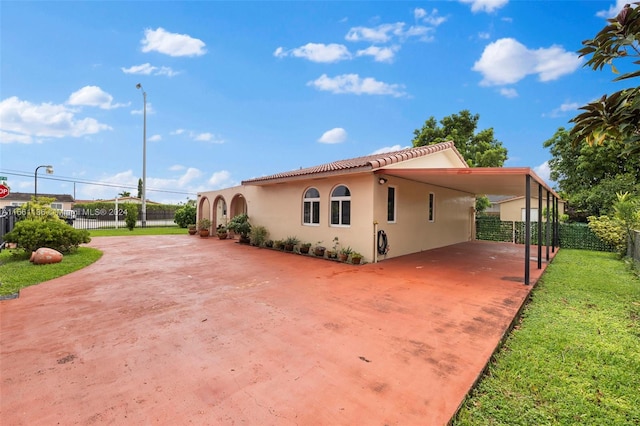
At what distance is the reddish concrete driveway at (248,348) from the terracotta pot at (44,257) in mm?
2138

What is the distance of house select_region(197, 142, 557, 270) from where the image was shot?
9367 mm

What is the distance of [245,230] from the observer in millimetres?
14289

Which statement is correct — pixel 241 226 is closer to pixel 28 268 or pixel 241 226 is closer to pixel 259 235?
pixel 259 235

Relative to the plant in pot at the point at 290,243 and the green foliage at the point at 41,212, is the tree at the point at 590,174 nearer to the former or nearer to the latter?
the plant in pot at the point at 290,243

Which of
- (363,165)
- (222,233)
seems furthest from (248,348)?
(222,233)

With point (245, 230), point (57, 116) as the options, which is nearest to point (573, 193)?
point (245, 230)

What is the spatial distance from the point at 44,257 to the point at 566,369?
11891 mm

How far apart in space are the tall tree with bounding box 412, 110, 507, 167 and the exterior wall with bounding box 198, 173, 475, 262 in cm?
883

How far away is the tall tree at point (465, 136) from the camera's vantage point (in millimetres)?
23750

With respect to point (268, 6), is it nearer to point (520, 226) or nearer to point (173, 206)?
point (520, 226)

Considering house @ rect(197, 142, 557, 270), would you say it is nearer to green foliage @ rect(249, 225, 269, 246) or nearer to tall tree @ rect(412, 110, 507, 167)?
green foliage @ rect(249, 225, 269, 246)

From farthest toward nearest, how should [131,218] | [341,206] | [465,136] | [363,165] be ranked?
1. [465,136]
2. [131,218]
3. [341,206]
4. [363,165]

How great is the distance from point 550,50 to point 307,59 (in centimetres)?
1129

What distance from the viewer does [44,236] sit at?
9.17 metres
